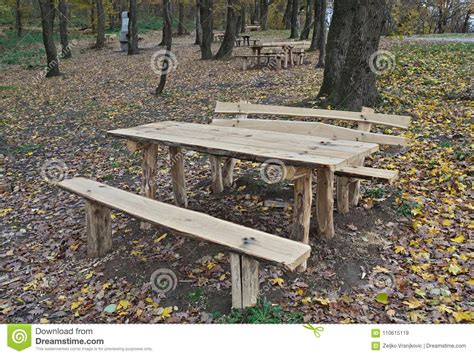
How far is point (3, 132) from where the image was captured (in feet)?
30.3

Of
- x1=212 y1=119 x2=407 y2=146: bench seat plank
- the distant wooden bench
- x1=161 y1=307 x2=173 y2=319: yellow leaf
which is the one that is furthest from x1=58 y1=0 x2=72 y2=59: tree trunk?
x1=161 y1=307 x2=173 y2=319: yellow leaf

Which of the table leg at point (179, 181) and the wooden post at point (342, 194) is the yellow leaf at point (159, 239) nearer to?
the table leg at point (179, 181)

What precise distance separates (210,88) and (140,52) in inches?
444

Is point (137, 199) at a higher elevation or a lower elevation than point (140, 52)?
lower

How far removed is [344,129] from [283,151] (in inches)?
52.4

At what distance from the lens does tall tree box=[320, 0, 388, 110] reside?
22.9 ft

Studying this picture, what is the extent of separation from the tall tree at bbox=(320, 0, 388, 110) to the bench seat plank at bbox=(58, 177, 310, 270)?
466 centimetres

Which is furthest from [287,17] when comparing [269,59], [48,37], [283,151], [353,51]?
[283,151]

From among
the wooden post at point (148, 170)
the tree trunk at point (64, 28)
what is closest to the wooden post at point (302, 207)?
the wooden post at point (148, 170)

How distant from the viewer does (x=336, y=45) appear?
7.82 metres

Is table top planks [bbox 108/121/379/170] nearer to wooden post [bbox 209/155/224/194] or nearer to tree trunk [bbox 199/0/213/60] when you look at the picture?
wooden post [bbox 209/155/224/194]

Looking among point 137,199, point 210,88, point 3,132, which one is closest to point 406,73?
point 210,88

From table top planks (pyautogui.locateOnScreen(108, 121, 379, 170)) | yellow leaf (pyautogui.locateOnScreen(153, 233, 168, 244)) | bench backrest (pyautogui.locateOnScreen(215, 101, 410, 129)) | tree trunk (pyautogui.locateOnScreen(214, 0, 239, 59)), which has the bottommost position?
yellow leaf (pyautogui.locateOnScreen(153, 233, 168, 244))
